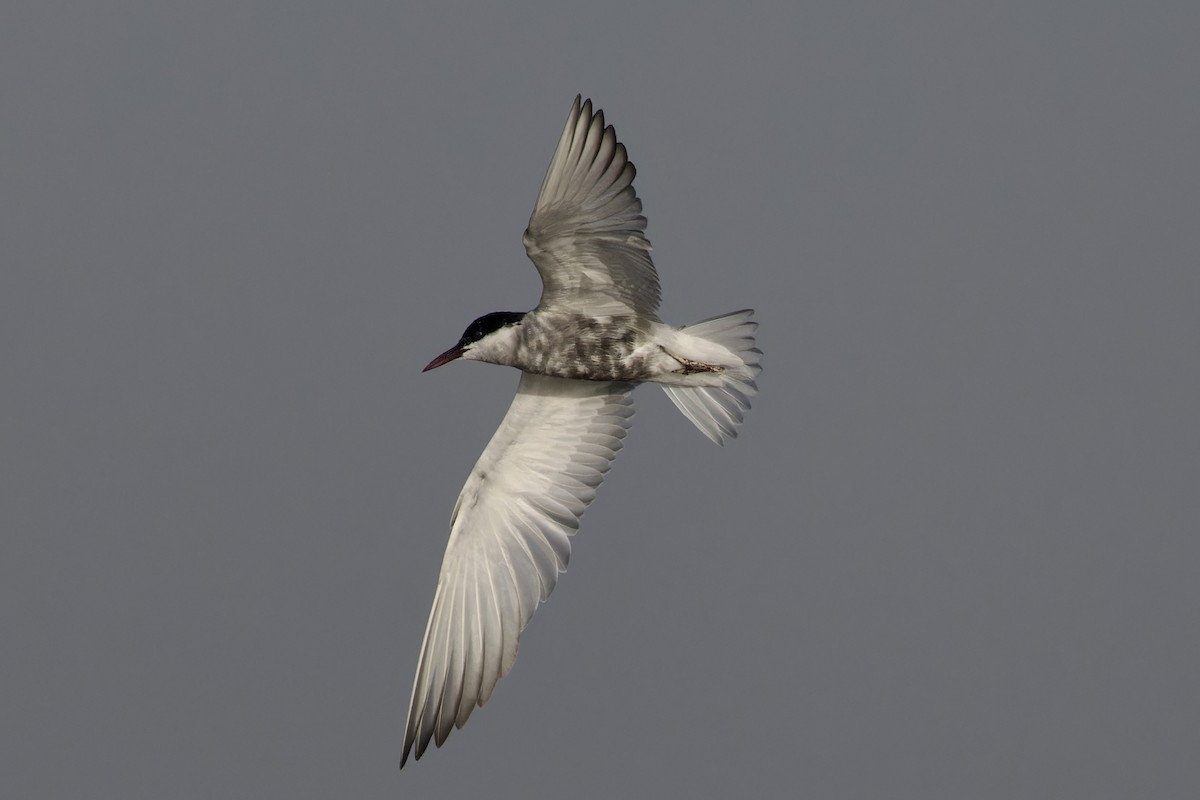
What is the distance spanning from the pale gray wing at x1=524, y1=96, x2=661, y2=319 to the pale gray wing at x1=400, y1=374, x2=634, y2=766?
2.30 feet

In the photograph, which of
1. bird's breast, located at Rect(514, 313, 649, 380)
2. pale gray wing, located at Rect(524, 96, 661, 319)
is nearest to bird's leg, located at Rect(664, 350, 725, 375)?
bird's breast, located at Rect(514, 313, 649, 380)

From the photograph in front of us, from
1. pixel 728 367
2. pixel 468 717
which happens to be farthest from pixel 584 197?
pixel 468 717

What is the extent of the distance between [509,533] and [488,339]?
35.0 inches

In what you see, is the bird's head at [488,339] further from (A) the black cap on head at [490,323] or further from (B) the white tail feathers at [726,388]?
(B) the white tail feathers at [726,388]

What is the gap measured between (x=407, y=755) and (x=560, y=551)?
1.03m

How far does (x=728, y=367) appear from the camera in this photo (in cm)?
652

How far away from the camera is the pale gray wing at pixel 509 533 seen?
6.29m

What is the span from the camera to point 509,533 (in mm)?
6629

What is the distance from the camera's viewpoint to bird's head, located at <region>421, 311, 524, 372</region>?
6.23 metres

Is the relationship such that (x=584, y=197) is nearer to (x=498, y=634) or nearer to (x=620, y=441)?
(x=620, y=441)

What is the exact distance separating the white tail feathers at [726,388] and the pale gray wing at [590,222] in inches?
19.8

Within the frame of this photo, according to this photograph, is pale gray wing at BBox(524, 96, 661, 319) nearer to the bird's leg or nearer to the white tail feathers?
the bird's leg

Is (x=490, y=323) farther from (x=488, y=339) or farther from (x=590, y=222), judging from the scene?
(x=590, y=222)

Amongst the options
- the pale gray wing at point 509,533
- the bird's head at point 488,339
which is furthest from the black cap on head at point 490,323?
the pale gray wing at point 509,533
